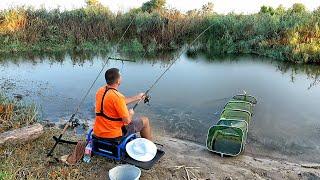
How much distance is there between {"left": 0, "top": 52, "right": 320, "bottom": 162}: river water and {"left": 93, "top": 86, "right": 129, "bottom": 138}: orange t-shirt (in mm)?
2364

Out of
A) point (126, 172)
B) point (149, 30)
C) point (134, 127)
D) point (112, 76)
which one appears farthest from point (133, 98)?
point (149, 30)

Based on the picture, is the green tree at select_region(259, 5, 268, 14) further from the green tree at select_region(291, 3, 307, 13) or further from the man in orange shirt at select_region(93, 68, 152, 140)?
the man in orange shirt at select_region(93, 68, 152, 140)

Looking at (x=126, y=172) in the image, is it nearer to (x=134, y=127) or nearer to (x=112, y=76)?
(x=134, y=127)

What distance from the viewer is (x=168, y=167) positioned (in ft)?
19.3

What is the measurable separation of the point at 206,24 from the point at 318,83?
6845 millimetres

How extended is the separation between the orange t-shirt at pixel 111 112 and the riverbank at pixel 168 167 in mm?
486

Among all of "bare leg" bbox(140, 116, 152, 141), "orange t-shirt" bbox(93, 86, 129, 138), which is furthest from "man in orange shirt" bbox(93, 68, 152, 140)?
"bare leg" bbox(140, 116, 152, 141)

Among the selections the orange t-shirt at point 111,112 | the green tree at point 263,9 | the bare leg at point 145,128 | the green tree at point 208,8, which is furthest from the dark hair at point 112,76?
the green tree at point 263,9

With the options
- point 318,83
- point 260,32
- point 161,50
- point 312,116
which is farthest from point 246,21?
point 312,116

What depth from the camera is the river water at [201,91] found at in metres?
7.93

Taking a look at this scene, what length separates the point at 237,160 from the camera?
6434mm

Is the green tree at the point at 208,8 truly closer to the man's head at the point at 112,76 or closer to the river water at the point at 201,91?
the river water at the point at 201,91

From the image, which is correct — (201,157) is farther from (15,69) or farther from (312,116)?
(15,69)

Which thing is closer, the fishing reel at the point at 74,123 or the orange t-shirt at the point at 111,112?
the orange t-shirt at the point at 111,112
